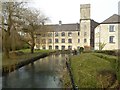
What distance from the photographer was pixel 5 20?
21.8 metres

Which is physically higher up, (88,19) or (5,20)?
(88,19)

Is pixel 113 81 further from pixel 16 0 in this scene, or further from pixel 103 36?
pixel 103 36

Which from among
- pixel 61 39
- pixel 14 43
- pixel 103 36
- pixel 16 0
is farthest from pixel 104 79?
pixel 61 39

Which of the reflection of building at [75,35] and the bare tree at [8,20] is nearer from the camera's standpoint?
the bare tree at [8,20]

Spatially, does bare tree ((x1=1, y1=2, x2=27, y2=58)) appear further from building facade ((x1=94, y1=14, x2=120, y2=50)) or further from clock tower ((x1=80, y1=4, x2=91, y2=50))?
clock tower ((x1=80, y1=4, x2=91, y2=50))

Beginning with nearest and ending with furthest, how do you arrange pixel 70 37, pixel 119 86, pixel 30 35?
1. pixel 119 86
2. pixel 30 35
3. pixel 70 37

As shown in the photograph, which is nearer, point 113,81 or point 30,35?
point 113,81

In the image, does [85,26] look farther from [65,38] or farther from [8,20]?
[8,20]

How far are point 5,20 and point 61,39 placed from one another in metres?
38.5

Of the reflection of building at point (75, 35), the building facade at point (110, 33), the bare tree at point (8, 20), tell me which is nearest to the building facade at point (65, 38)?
the reflection of building at point (75, 35)

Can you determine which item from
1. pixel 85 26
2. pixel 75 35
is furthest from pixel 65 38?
pixel 85 26

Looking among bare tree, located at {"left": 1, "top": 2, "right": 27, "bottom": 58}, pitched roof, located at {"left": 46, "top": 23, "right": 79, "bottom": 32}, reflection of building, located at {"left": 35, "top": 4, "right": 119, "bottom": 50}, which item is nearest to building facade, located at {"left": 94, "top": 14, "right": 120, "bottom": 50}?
reflection of building, located at {"left": 35, "top": 4, "right": 119, "bottom": 50}

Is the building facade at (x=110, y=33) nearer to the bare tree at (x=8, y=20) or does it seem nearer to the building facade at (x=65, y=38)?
the bare tree at (x=8, y=20)

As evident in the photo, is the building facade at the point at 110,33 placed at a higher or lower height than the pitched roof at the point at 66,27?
lower
